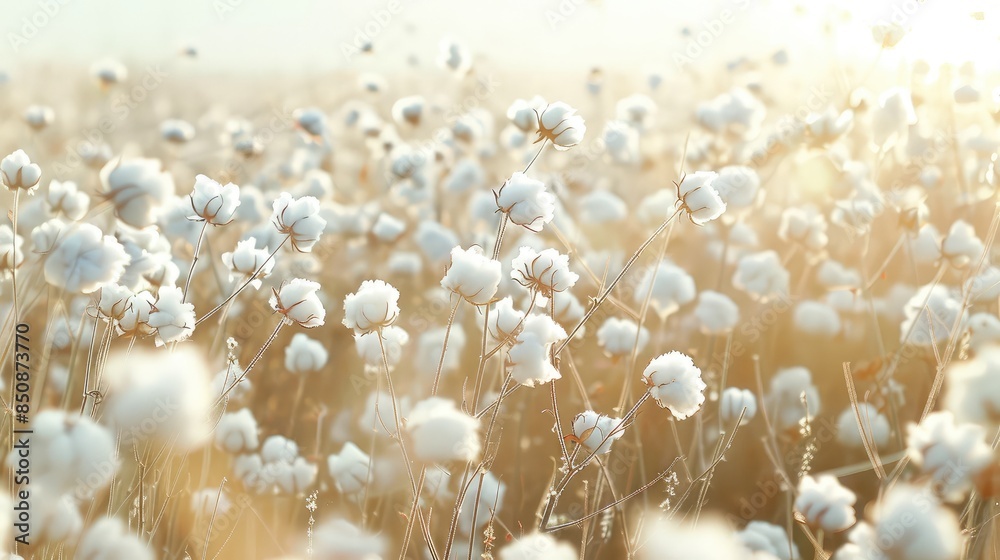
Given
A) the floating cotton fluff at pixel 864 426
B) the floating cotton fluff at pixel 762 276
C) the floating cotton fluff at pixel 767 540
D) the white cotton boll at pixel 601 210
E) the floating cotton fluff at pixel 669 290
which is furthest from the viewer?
the white cotton boll at pixel 601 210

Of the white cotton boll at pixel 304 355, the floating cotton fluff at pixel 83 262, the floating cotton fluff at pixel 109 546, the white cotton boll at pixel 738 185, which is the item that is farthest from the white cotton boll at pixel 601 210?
Result: the floating cotton fluff at pixel 109 546

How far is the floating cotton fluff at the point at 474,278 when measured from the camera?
1.03 m

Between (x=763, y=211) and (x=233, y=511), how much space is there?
286cm

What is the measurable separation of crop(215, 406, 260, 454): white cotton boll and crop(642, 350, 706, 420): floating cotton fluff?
2.80 feet

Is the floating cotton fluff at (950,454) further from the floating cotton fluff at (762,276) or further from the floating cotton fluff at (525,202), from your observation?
the floating cotton fluff at (762,276)

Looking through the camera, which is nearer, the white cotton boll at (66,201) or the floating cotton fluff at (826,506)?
the floating cotton fluff at (826,506)

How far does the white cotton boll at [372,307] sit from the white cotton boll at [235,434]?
0.65 meters

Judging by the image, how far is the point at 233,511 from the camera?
1.57 meters

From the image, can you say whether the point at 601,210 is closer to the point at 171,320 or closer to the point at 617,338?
the point at 617,338

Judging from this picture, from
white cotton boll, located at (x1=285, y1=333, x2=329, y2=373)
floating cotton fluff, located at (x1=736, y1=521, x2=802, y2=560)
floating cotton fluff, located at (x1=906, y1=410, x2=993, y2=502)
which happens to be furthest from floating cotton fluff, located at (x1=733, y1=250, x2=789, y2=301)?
floating cotton fluff, located at (x1=906, y1=410, x2=993, y2=502)

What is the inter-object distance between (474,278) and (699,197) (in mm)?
365

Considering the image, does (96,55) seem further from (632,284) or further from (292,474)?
(292,474)

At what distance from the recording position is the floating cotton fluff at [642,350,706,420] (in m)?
1.08

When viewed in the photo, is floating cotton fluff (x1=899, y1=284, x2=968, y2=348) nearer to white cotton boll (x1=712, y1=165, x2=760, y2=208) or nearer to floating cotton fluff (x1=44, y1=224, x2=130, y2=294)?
white cotton boll (x1=712, y1=165, x2=760, y2=208)
